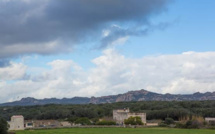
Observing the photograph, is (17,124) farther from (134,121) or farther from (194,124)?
(194,124)

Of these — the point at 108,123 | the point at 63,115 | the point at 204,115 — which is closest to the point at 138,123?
the point at 108,123

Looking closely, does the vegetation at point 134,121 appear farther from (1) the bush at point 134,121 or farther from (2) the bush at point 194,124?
(2) the bush at point 194,124

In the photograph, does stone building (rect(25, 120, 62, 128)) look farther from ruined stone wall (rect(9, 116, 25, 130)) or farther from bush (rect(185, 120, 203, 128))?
bush (rect(185, 120, 203, 128))

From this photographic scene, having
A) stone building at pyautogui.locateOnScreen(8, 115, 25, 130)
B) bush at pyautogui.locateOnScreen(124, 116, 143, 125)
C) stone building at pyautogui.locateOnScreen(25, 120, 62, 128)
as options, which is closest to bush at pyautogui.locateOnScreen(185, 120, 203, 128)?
bush at pyautogui.locateOnScreen(124, 116, 143, 125)

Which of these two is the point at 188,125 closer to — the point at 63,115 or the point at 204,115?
the point at 204,115

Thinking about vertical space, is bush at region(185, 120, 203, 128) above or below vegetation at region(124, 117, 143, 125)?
below

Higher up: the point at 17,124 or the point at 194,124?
the point at 17,124

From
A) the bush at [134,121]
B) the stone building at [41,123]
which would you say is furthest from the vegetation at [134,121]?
the stone building at [41,123]

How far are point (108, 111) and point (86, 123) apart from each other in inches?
1494

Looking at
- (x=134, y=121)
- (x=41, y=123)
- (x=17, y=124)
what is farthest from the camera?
(x=41, y=123)

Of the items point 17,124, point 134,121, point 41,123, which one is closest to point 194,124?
point 134,121

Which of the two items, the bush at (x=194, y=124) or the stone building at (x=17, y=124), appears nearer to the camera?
the bush at (x=194, y=124)

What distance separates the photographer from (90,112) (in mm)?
133000

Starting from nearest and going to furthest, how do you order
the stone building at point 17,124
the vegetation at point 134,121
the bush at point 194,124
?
the bush at point 194,124 < the stone building at point 17,124 < the vegetation at point 134,121
